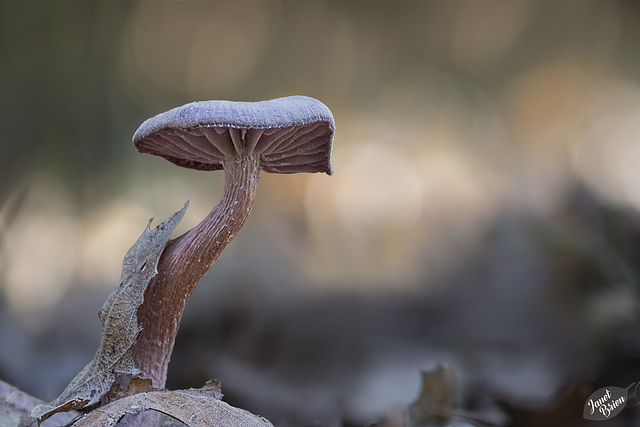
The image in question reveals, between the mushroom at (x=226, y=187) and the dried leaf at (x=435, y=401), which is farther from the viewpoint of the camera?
the dried leaf at (x=435, y=401)

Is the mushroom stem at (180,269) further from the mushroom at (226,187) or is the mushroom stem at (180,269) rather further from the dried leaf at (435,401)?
the dried leaf at (435,401)

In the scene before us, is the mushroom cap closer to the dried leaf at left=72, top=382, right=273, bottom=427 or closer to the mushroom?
the mushroom

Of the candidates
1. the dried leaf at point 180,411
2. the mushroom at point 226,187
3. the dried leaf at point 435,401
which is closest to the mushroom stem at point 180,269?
the mushroom at point 226,187

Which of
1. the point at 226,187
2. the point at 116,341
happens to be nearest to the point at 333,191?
the point at 226,187

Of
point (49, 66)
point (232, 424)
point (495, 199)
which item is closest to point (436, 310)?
point (495, 199)

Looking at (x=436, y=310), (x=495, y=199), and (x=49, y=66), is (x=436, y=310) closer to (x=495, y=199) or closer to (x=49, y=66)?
(x=495, y=199)

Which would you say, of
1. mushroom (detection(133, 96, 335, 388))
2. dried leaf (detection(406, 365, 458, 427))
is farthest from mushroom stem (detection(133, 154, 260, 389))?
dried leaf (detection(406, 365, 458, 427))

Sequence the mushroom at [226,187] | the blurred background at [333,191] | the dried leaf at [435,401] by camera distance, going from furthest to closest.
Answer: the blurred background at [333,191] < the dried leaf at [435,401] < the mushroom at [226,187]
